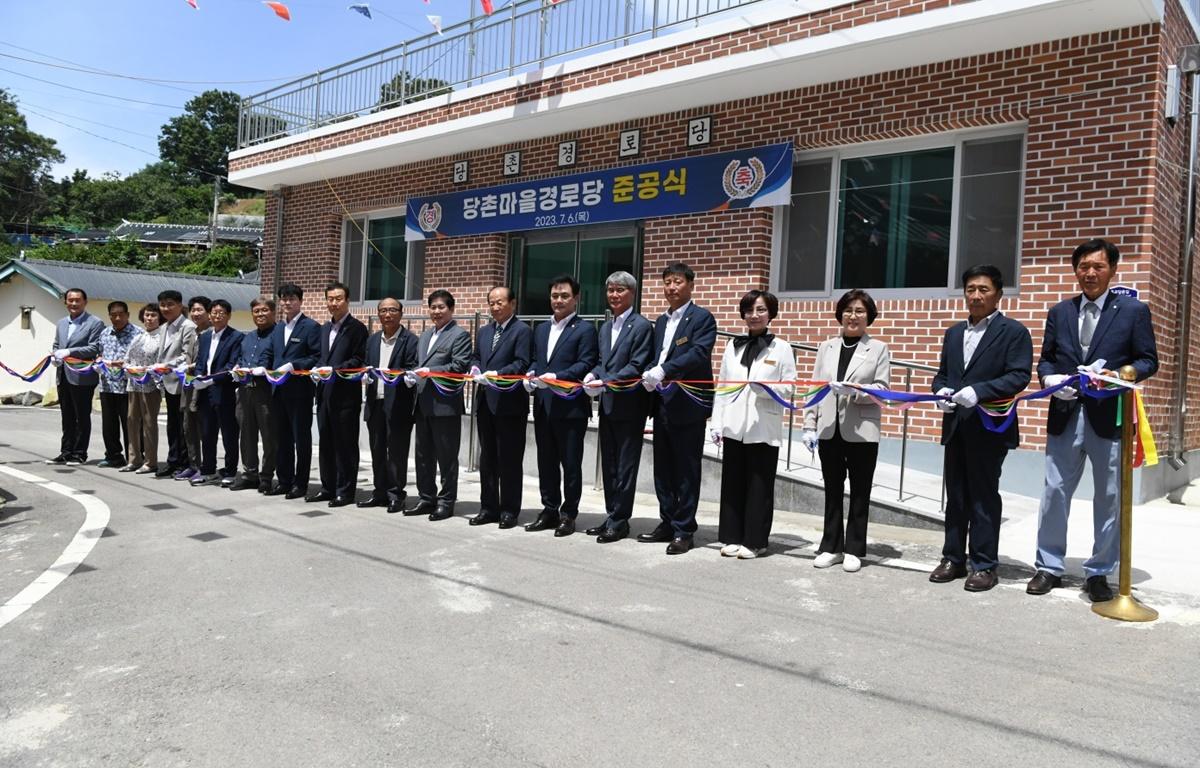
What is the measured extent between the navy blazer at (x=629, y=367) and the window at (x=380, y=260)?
7779mm

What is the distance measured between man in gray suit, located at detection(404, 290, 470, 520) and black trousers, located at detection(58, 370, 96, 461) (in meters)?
5.13

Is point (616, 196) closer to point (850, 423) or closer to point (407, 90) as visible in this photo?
point (407, 90)

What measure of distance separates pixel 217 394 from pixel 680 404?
5066mm

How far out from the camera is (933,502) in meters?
7.00

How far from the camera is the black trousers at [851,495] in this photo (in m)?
5.55

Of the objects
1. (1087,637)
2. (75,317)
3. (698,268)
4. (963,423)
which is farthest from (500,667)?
(75,317)

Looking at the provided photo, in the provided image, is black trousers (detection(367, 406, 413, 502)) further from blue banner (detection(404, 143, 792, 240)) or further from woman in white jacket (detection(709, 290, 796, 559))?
blue banner (detection(404, 143, 792, 240))

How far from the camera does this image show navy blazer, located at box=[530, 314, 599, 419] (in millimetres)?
6586

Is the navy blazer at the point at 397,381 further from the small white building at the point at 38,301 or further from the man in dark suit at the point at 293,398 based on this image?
the small white building at the point at 38,301

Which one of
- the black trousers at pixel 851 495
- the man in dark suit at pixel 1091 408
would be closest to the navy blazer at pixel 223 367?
the black trousers at pixel 851 495

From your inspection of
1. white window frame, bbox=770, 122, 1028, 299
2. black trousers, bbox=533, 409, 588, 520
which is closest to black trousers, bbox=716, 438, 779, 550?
black trousers, bbox=533, 409, 588, 520

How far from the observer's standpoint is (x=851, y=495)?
18.5ft

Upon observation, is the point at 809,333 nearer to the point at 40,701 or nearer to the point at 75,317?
the point at 40,701

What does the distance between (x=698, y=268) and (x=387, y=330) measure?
401 centimetres
